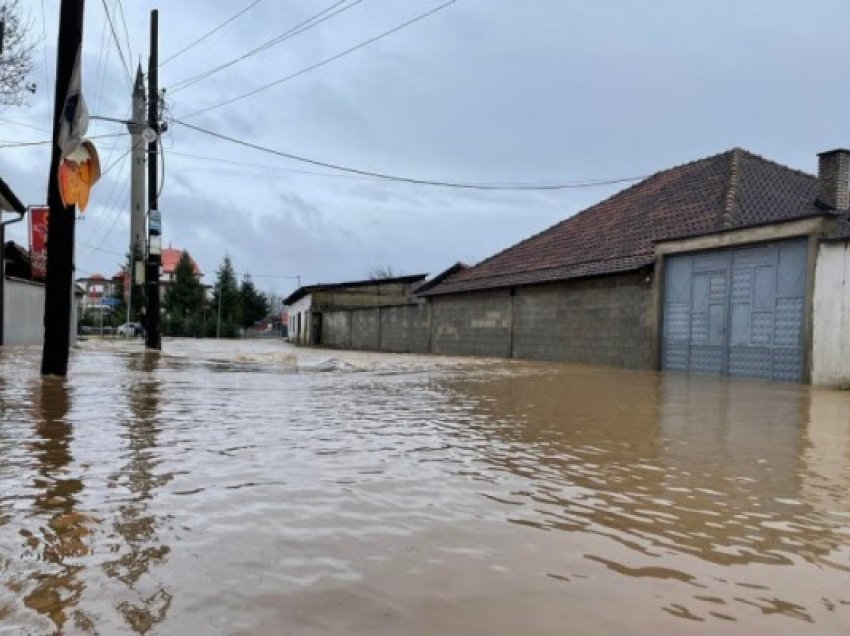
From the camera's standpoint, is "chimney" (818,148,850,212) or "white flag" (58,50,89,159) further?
"chimney" (818,148,850,212)

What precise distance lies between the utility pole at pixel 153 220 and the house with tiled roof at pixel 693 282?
9.87 m

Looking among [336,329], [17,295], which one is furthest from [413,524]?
[336,329]

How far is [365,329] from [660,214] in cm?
1690

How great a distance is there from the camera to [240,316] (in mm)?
70875

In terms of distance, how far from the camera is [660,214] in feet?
65.2

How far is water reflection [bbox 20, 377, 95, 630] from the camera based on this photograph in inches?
87.4

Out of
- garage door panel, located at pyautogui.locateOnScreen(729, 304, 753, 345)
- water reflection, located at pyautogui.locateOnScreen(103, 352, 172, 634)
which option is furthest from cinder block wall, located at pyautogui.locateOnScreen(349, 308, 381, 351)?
water reflection, located at pyautogui.locateOnScreen(103, 352, 172, 634)

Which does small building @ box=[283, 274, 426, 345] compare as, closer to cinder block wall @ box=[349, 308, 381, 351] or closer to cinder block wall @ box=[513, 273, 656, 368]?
cinder block wall @ box=[349, 308, 381, 351]

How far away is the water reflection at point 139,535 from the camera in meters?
2.19

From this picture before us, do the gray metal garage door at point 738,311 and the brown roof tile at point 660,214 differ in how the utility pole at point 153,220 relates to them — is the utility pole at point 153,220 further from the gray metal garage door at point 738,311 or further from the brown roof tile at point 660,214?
the gray metal garage door at point 738,311

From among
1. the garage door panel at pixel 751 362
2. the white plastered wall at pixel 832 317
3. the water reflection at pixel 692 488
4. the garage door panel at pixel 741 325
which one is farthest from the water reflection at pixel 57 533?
the garage door panel at pixel 741 325

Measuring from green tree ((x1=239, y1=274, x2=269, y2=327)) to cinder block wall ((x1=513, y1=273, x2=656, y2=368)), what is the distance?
55040 mm

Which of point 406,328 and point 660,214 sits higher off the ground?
point 660,214

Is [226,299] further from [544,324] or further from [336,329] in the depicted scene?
[544,324]
